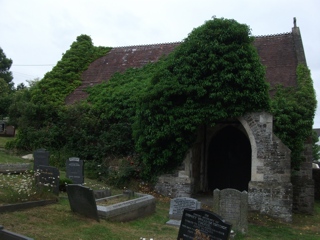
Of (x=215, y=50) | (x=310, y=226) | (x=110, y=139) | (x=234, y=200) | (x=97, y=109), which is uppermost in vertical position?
(x=215, y=50)

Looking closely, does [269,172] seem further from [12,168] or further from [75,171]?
[12,168]

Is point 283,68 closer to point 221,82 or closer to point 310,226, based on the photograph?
point 221,82

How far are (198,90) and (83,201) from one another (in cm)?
645

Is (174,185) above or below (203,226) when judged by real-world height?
above

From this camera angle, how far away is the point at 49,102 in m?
18.4

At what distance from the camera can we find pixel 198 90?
526 inches

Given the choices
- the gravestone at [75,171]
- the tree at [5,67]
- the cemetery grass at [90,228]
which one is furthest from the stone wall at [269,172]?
the tree at [5,67]

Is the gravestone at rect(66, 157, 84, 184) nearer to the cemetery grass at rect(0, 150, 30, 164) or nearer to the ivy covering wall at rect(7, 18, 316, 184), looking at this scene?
the ivy covering wall at rect(7, 18, 316, 184)

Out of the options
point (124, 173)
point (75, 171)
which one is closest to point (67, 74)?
point (124, 173)

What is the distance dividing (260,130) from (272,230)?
355 centimetres

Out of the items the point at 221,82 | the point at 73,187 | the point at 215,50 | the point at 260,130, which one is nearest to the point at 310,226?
the point at 260,130

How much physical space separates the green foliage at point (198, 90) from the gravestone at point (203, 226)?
656cm

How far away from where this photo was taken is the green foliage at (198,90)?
13.2m

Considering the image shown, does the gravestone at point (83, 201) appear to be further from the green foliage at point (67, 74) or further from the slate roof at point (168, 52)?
the green foliage at point (67, 74)
